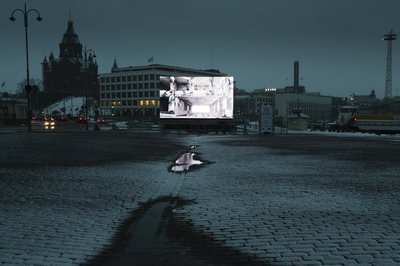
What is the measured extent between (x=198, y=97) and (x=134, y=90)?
92184 millimetres

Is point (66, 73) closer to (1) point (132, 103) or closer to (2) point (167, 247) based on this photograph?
(1) point (132, 103)

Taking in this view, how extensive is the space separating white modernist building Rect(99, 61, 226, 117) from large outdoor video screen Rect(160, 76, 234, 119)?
3181 inches

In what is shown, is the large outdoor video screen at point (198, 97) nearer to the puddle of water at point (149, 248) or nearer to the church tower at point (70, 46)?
the puddle of water at point (149, 248)

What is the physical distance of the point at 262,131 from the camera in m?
39.2

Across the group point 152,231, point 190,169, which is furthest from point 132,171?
point 152,231

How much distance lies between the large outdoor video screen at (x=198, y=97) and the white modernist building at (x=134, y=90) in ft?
265

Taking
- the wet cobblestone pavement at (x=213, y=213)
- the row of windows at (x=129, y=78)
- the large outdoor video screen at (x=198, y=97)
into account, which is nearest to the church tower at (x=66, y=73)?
the row of windows at (x=129, y=78)

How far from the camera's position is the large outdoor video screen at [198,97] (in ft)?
147

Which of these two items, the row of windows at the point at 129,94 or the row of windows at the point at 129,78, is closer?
the row of windows at the point at 129,94

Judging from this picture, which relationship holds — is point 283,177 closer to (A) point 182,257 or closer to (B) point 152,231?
(B) point 152,231

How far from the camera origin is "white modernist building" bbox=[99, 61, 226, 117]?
130 meters

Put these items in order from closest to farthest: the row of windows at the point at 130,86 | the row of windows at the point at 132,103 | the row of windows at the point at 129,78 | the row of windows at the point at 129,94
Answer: the row of windows at the point at 132,103, the row of windows at the point at 129,94, the row of windows at the point at 130,86, the row of windows at the point at 129,78

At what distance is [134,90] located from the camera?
437 feet

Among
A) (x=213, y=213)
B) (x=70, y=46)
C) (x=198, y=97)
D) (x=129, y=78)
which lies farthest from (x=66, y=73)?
(x=213, y=213)
